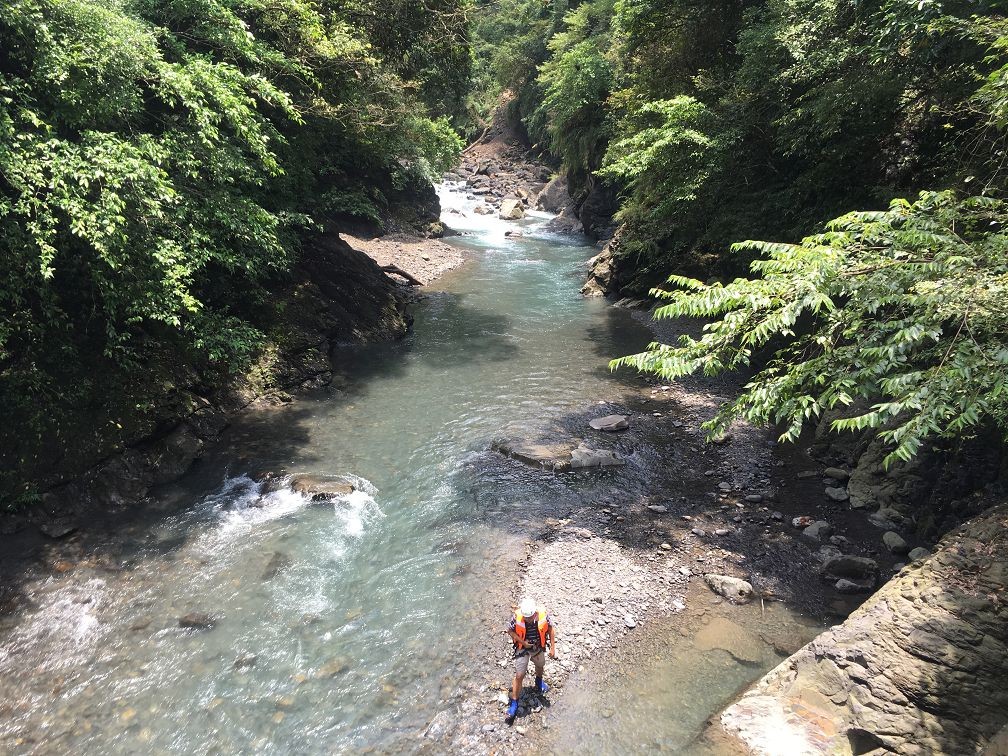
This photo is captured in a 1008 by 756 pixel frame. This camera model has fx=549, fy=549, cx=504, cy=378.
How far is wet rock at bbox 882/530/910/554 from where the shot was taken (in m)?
9.15

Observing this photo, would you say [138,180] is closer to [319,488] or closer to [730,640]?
[319,488]

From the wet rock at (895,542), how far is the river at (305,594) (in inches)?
135

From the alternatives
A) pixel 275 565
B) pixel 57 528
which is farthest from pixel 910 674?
pixel 57 528

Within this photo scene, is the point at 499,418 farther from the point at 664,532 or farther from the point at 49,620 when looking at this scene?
the point at 49,620

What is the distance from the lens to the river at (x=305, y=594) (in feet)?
22.7

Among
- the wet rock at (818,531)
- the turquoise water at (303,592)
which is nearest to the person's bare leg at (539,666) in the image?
the turquoise water at (303,592)

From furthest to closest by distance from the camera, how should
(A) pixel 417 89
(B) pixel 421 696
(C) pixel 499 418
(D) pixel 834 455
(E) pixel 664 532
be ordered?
(A) pixel 417 89, (C) pixel 499 418, (D) pixel 834 455, (E) pixel 664 532, (B) pixel 421 696

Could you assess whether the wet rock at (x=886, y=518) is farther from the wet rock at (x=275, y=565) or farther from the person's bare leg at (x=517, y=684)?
the wet rock at (x=275, y=565)

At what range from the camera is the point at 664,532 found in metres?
10.2

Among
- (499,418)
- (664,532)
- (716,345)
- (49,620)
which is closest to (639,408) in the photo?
(499,418)

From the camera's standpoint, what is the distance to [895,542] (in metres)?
9.23

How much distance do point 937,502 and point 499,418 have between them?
361 inches

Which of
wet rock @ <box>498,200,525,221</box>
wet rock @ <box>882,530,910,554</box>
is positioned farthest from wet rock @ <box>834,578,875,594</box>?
wet rock @ <box>498,200,525,221</box>

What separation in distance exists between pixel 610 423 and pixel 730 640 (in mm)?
6652
